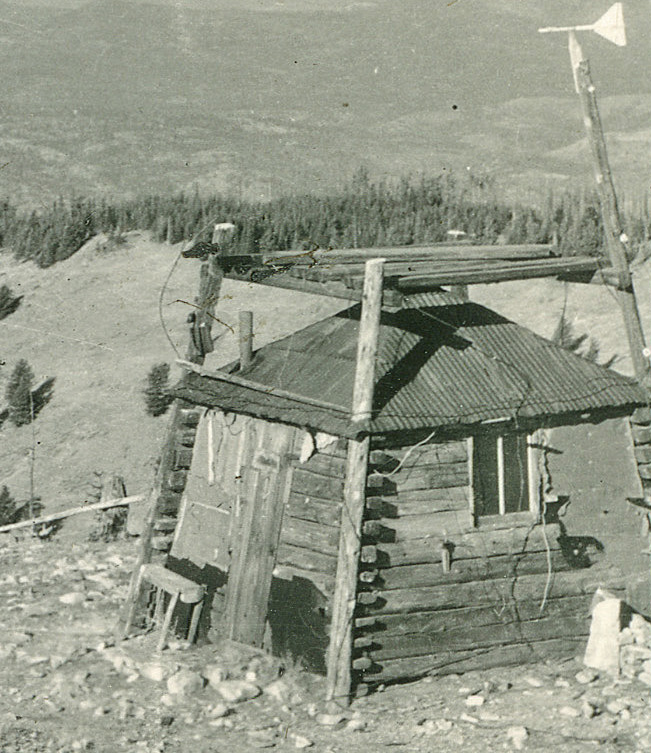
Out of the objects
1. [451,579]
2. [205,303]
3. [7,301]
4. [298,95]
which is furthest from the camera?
[298,95]

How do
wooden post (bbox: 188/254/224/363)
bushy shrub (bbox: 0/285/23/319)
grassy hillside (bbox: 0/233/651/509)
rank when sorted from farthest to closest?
bushy shrub (bbox: 0/285/23/319) < grassy hillside (bbox: 0/233/651/509) < wooden post (bbox: 188/254/224/363)

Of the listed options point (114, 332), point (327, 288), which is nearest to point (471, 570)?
point (327, 288)

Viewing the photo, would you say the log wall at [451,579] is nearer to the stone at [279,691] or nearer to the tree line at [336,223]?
the stone at [279,691]

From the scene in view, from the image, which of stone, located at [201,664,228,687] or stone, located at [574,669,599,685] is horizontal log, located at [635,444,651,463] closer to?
stone, located at [574,669,599,685]

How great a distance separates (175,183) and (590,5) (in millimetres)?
45545

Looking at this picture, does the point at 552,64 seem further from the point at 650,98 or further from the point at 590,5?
the point at 650,98

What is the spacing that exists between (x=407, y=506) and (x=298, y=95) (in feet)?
252

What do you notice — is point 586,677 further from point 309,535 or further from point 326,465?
point 326,465

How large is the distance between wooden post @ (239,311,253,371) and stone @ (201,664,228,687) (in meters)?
3.72

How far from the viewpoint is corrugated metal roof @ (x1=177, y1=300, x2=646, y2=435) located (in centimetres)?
1107

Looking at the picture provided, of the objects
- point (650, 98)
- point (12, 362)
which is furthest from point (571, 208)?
point (650, 98)

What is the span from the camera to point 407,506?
10.9 meters

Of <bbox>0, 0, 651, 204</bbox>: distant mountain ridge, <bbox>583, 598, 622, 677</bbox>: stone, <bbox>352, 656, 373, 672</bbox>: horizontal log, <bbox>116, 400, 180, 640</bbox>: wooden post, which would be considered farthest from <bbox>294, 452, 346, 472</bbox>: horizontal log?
<bbox>0, 0, 651, 204</bbox>: distant mountain ridge

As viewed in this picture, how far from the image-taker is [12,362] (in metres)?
29.2
